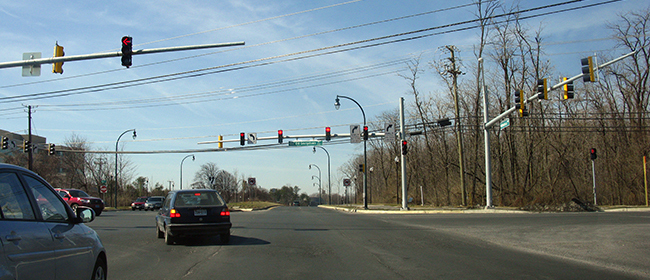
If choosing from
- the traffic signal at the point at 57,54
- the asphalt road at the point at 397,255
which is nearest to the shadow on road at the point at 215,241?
the asphalt road at the point at 397,255

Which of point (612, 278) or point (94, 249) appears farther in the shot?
point (612, 278)

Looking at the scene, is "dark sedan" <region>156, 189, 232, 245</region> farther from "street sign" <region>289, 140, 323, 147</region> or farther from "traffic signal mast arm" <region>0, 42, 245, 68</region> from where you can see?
"street sign" <region>289, 140, 323, 147</region>

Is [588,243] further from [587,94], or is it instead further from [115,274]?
[587,94]

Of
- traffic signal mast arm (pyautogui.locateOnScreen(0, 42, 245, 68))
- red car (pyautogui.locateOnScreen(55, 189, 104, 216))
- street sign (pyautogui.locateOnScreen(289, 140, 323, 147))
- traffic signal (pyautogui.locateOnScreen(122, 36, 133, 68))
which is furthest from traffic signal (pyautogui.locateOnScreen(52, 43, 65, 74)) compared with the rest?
street sign (pyautogui.locateOnScreen(289, 140, 323, 147))

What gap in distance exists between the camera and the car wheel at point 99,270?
17.0 ft

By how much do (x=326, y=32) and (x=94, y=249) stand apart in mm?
→ 14719

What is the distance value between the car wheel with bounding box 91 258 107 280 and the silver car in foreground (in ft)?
0.04

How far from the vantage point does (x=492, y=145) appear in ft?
135

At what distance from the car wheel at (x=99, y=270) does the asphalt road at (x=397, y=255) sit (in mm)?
Result: 2199

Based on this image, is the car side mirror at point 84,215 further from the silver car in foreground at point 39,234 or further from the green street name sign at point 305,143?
the green street name sign at point 305,143

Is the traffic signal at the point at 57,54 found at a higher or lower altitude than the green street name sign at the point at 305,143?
higher

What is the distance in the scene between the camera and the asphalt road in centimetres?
799

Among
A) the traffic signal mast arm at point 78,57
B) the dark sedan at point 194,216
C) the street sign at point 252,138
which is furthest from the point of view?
the street sign at point 252,138

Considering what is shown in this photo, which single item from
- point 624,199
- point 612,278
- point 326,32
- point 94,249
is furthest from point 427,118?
point 94,249
